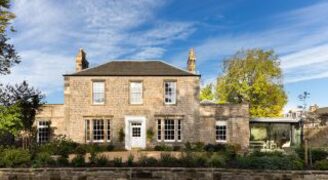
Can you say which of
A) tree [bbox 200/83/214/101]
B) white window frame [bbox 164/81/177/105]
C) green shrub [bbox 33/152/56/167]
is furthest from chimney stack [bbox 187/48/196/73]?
tree [bbox 200/83/214/101]

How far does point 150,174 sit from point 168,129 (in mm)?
14369

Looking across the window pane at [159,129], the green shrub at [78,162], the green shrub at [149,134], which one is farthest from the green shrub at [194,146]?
the green shrub at [78,162]

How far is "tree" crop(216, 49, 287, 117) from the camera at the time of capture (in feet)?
149

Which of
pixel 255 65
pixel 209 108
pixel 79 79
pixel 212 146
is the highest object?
pixel 255 65

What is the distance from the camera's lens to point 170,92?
1179 inches

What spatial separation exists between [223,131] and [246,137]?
7.04 ft

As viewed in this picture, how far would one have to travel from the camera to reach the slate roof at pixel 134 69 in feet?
97.3

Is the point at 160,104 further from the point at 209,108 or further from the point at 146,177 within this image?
the point at 146,177

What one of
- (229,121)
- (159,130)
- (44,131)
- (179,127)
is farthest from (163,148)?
(44,131)

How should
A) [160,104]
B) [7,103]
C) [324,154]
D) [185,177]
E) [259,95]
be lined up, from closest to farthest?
[185,177] < [324,154] < [7,103] < [160,104] < [259,95]

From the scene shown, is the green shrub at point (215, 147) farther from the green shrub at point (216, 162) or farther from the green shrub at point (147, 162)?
the green shrub at point (147, 162)

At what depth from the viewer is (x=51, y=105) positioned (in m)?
30.0

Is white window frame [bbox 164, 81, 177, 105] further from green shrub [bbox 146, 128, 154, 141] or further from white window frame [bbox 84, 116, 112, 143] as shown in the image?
white window frame [bbox 84, 116, 112, 143]

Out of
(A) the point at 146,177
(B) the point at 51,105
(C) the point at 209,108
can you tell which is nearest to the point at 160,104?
(C) the point at 209,108
